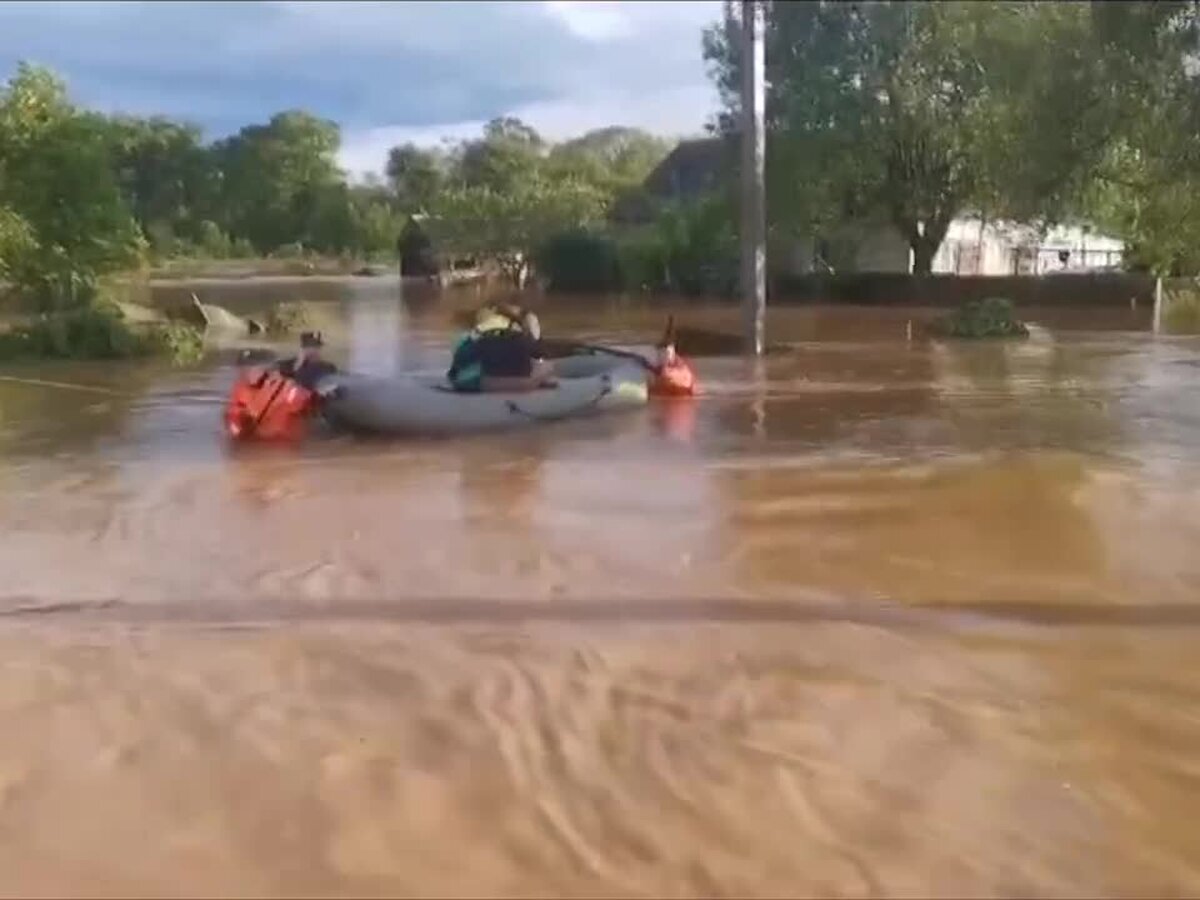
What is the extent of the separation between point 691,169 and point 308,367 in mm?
25665

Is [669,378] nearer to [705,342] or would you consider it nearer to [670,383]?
[670,383]

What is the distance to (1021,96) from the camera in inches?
394

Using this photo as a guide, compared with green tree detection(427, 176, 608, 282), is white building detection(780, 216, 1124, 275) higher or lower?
lower

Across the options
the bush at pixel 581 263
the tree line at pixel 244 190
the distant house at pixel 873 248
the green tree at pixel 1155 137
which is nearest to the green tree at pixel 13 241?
the tree line at pixel 244 190

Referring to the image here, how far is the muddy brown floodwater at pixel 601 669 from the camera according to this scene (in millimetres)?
4031

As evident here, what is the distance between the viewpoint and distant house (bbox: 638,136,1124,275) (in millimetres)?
29369

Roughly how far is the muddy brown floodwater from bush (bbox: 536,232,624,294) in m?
23.8

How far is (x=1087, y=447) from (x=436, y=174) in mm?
30524

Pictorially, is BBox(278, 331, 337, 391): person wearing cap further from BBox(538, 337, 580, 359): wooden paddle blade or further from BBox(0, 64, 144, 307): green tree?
BBox(0, 64, 144, 307): green tree

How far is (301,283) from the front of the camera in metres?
42.2

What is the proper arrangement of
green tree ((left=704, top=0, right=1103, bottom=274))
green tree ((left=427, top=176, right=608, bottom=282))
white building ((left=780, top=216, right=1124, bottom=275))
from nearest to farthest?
green tree ((left=704, top=0, right=1103, bottom=274))
white building ((left=780, top=216, right=1124, bottom=275))
green tree ((left=427, top=176, right=608, bottom=282))

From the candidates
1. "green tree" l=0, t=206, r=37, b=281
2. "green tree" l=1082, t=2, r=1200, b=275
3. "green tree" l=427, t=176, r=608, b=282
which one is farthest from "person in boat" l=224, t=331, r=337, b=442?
"green tree" l=427, t=176, r=608, b=282

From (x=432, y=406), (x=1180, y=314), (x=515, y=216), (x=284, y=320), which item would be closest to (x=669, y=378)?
(x=432, y=406)

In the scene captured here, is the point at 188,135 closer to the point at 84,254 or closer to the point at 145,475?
the point at 84,254
